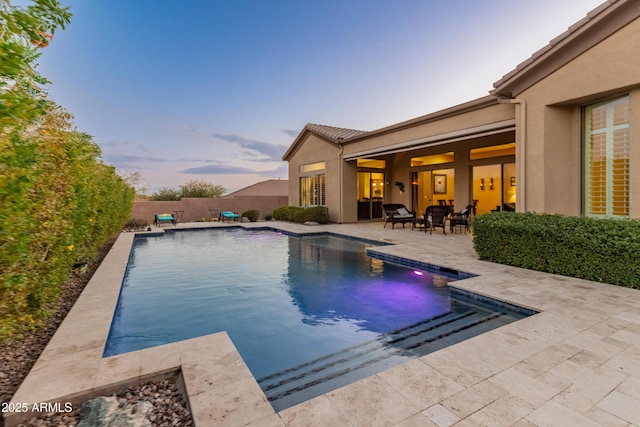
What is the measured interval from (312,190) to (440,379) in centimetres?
1549

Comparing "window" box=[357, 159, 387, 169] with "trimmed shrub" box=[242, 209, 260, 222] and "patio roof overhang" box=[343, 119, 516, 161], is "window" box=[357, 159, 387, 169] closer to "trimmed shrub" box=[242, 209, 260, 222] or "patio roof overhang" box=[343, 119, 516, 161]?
"patio roof overhang" box=[343, 119, 516, 161]

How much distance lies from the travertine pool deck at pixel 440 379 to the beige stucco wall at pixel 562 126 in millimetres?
3394

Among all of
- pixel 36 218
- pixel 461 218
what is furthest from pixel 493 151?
pixel 36 218

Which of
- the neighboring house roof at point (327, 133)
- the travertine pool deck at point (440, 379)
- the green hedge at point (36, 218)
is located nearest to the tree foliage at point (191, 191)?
the neighboring house roof at point (327, 133)

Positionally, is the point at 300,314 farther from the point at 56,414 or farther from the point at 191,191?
the point at 191,191

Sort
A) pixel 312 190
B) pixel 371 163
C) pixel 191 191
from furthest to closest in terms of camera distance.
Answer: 1. pixel 191 191
2. pixel 312 190
3. pixel 371 163

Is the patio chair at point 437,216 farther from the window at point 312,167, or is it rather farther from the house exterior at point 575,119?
the window at point 312,167

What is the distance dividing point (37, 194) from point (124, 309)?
2.59m

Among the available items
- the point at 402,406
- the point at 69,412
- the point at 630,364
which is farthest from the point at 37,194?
the point at 630,364

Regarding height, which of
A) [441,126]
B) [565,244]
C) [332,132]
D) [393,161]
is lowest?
[565,244]

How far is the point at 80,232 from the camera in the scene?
4.89 m

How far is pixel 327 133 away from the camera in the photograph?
15938 millimetres

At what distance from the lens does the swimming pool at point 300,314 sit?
125 inches

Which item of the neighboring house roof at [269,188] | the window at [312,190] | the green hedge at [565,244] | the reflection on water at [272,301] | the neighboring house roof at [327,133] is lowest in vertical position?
the reflection on water at [272,301]
